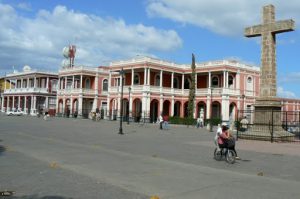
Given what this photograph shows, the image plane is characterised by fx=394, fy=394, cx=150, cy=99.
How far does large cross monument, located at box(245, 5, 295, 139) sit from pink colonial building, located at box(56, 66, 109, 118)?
47.4 metres

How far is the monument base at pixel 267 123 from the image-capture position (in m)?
24.3

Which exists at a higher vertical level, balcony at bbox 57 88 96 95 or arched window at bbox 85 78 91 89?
arched window at bbox 85 78 91 89

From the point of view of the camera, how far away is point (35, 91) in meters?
80.9

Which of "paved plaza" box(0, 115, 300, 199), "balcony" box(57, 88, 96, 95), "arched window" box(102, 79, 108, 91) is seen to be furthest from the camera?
"arched window" box(102, 79, 108, 91)

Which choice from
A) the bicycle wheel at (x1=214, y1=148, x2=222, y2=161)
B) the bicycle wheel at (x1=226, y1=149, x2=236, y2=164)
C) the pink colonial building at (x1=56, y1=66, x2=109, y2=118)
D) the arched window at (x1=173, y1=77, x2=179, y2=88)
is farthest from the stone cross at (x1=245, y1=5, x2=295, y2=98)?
the pink colonial building at (x1=56, y1=66, x2=109, y2=118)

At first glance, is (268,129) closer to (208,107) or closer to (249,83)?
(208,107)

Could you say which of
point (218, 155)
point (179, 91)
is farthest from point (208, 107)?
point (218, 155)

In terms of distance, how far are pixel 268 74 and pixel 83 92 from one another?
49344 millimetres

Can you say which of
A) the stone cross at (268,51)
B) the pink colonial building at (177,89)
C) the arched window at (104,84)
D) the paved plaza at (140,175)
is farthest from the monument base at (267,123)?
the arched window at (104,84)

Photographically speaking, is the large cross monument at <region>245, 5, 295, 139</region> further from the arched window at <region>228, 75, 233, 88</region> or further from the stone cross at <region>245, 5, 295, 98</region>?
the arched window at <region>228, 75, 233, 88</region>

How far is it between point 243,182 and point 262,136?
1554 centimetres

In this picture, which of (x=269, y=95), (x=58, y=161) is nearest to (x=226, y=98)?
(x=269, y=95)

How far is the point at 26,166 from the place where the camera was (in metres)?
11.1

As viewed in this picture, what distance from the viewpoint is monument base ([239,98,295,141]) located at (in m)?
24.3
